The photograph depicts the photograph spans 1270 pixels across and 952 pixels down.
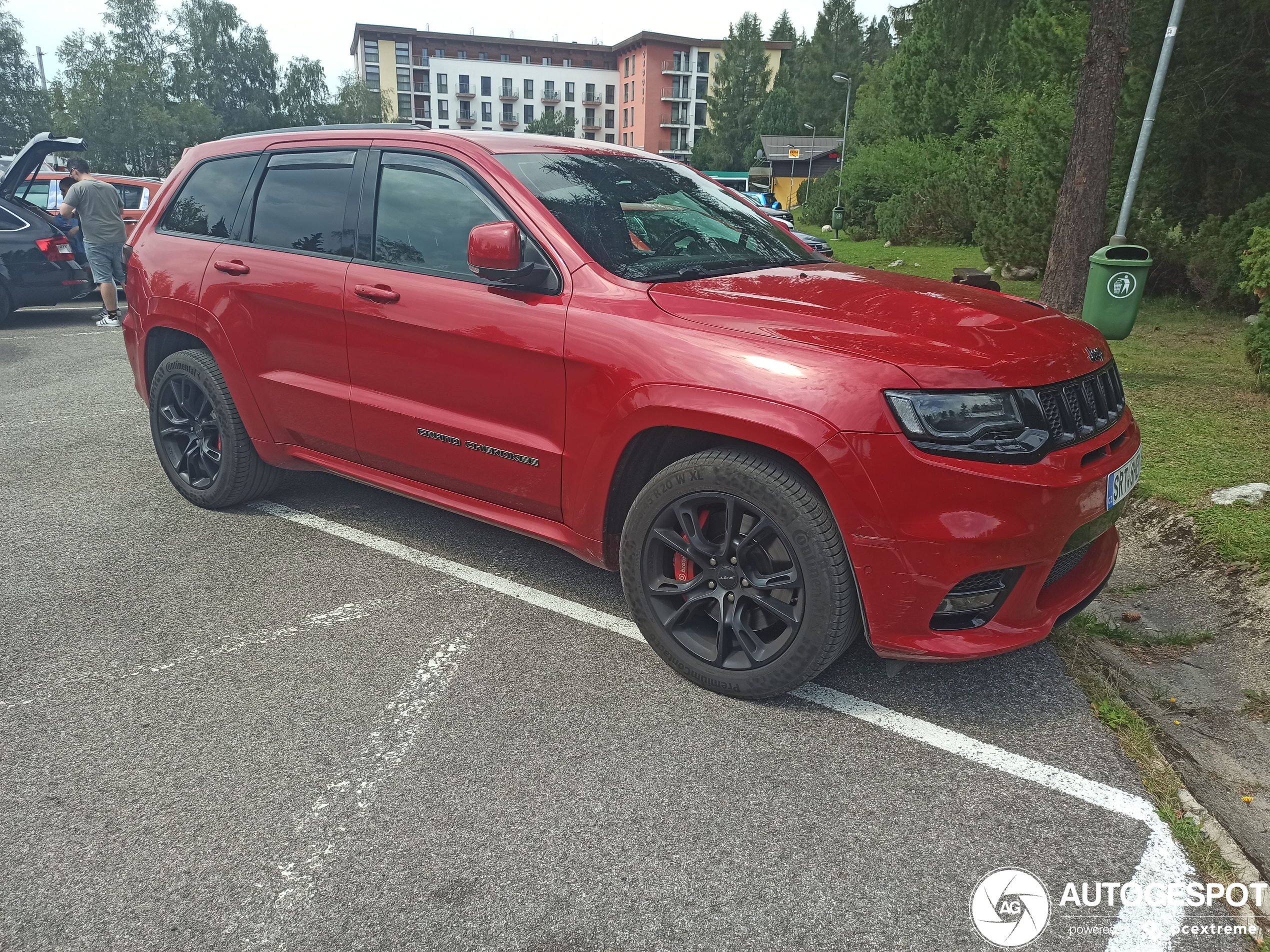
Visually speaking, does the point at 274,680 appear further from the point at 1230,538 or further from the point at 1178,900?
the point at 1230,538

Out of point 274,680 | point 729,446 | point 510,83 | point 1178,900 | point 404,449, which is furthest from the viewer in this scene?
point 510,83

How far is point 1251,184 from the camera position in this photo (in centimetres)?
1220

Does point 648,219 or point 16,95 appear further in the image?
point 16,95

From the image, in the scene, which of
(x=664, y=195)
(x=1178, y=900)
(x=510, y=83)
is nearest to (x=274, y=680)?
(x=664, y=195)

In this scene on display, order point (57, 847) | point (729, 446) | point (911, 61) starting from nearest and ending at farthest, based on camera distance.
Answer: point (57, 847) → point (729, 446) → point (911, 61)

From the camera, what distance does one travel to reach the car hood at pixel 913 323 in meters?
2.73

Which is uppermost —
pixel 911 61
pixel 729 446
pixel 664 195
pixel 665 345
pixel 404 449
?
pixel 911 61

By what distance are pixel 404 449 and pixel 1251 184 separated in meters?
12.9

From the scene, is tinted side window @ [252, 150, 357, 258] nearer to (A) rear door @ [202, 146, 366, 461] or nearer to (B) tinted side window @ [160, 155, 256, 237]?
(A) rear door @ [202, 146, 366, 461]

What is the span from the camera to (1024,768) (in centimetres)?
283

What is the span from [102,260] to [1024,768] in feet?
38.9

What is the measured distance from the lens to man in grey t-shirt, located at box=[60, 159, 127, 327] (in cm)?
1070

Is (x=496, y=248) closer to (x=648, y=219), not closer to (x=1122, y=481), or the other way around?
(x=648, y=219)

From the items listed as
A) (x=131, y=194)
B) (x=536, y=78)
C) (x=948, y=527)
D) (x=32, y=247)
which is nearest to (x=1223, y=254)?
(x=948, y=527)
